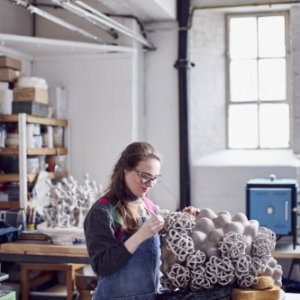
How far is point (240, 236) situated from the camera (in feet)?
6.97

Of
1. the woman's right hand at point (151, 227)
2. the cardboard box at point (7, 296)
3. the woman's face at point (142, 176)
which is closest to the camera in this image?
the woman's right hand at point (151, 227)

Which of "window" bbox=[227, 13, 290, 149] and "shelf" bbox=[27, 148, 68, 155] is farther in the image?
"window" bbox=[227, 13, 290, 149]

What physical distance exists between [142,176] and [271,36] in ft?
10.7

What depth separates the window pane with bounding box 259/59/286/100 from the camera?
199 inches

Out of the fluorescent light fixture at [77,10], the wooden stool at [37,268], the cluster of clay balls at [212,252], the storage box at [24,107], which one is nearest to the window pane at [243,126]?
the fluorescent light fixture at [77,10]

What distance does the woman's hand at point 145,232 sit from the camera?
6.64ft

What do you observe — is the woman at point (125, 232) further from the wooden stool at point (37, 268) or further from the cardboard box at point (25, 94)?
the cardboard box at point (25, 94)

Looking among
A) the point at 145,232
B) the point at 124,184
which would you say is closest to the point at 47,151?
the point at 124,184

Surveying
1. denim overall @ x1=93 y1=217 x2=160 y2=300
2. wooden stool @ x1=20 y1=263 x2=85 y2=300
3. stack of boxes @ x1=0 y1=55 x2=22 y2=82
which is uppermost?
stack of boxes @ x1=0 y1=55 x2=22 y2=82

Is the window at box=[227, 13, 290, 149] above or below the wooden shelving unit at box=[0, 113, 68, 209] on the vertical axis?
above

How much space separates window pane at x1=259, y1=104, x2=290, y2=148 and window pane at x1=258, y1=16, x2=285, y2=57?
18.2 inches

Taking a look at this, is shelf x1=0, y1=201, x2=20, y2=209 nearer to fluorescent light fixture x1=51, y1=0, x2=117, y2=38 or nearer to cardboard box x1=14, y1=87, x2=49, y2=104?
cardboard box x1=14, y1=87, x2=49, y2=104

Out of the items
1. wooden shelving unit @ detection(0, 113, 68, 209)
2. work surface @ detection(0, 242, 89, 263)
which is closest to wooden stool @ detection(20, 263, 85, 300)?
work surface @ detection(0, 242, 89, 263)

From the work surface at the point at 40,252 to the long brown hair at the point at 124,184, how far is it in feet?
5.19
